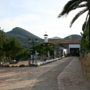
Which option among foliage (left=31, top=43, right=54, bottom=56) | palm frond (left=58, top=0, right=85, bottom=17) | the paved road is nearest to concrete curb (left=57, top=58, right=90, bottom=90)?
the paved road

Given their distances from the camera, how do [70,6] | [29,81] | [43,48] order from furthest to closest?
[43,48] → [70,6] → [29,81]

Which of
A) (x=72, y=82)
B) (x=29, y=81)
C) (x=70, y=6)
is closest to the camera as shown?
(x=72, y=82)

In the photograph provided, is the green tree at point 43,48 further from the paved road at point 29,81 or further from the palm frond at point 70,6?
the palm frond at point 70,6

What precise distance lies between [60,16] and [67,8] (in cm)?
69

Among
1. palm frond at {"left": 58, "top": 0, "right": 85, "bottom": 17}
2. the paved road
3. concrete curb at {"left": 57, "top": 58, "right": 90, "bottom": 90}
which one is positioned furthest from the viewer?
palm frond at {"left": 58, "top": 0, "right": 85, "bottom": 17}

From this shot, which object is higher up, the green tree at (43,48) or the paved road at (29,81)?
the green tree at (43,48)

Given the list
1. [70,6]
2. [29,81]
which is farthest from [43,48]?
[29,81]

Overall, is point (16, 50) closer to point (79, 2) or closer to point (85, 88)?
point (79, 2)

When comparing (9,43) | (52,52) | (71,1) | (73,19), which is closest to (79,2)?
(71,1)

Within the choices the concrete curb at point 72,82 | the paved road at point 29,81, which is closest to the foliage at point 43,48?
the paved road at point 29,81

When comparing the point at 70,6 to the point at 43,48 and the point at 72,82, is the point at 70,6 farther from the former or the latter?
the point at 43,48

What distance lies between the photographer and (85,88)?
1384 cm

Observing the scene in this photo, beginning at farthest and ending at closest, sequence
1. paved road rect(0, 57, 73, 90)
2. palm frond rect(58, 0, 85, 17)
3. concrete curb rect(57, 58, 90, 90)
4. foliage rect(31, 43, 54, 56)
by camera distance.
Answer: foliage rect(31, 43, 54, 56), palm frond rect(58, 0, 85, 17), paved road rect(0, 57, 73, 90), concrete curb rect(57, 58, 90, 90)

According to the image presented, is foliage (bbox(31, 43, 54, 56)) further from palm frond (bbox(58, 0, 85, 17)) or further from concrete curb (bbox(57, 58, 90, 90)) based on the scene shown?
palm frond (bbox(58, 0, 85, 17))
